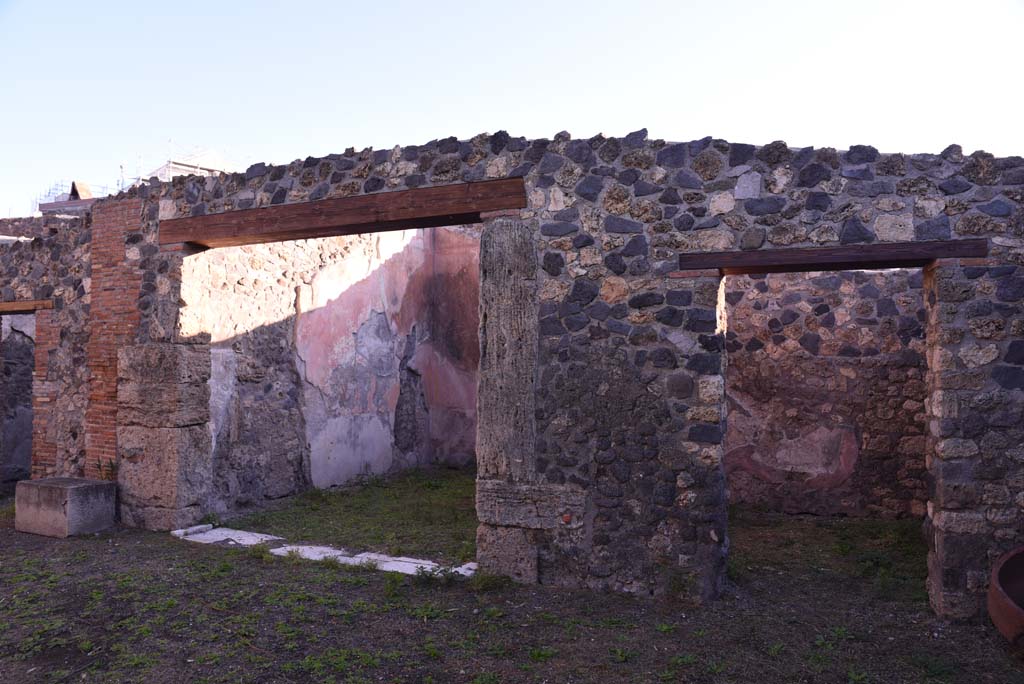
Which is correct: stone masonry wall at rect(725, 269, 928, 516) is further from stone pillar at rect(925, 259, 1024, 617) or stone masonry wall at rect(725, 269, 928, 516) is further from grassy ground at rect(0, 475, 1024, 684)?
stone pillar at rect(925, 259, 1024, 617)

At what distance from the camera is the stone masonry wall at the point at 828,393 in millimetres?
6711

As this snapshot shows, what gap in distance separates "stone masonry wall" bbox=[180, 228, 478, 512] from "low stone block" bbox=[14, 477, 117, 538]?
34.9 inches

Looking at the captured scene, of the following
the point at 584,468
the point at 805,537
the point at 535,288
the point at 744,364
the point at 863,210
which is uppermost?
the point at 863,210

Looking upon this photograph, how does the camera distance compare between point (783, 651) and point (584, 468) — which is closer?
point (783, 651)

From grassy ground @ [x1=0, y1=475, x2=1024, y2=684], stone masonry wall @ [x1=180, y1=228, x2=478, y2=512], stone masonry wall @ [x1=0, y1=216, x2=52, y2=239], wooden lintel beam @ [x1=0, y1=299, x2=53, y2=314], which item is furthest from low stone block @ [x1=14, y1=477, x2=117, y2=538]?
stone masonry wall @ [x1=0, y1=216, x2=52, y2=239]

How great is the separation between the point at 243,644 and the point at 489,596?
148 centimetres

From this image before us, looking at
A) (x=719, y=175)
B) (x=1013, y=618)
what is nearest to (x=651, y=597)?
(x=1013, y=618)

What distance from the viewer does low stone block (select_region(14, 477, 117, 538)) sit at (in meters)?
6.07

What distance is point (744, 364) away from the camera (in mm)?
7297

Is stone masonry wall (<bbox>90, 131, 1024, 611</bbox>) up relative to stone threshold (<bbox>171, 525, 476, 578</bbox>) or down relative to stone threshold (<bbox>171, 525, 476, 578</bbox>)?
up

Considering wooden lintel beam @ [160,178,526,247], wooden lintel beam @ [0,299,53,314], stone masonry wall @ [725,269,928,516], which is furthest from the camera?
wooden lintel beam @ [0,299,53,314]

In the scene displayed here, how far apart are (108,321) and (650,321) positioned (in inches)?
198

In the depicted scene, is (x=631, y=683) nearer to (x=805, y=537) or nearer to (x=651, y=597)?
(x=651, y=597)

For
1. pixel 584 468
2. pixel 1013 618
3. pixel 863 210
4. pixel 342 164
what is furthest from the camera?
pixel 342 164
